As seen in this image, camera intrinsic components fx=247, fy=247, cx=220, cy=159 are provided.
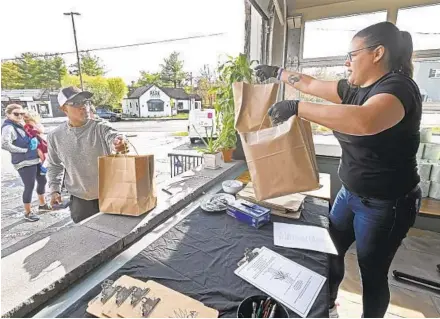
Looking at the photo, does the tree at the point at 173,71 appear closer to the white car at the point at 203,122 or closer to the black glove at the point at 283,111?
the white car at the point at 203,122

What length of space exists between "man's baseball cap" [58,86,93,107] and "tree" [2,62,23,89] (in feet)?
0.60

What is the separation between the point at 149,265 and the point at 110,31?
1.47 metres

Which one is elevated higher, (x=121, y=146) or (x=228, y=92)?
(x=228, y=92)

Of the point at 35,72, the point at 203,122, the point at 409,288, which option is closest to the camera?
the point at 35,72

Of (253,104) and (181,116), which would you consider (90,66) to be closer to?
(181,116)

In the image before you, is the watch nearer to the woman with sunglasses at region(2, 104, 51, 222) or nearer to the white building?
the white building

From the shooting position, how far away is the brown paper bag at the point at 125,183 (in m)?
1.04

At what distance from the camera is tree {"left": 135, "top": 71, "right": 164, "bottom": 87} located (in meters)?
1.74

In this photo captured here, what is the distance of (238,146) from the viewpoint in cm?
221

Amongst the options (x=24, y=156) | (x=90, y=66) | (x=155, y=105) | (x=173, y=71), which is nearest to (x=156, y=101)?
(x=155, y=105)

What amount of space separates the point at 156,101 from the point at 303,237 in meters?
1.45

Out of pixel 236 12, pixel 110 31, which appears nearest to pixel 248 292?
pixel 110 31

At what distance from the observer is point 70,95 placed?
1.37m

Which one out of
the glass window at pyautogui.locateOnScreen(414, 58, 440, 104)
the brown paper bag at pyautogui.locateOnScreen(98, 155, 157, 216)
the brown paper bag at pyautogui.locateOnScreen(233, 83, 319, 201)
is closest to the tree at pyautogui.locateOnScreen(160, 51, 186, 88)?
the brown paper bag at pyautogui.locateOnScreen(98, 155, 157, 216)
